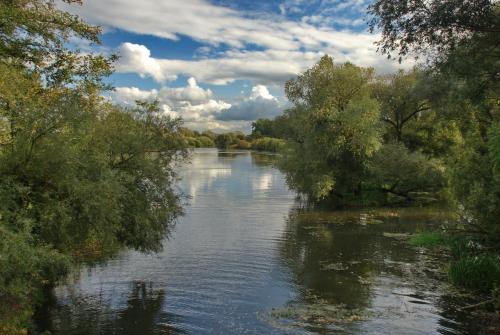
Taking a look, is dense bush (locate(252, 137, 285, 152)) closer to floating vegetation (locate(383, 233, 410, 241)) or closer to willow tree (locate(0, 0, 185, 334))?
floating vegetation (locate(383, 233, 410, 241))

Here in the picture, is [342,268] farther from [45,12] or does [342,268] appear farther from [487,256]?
[45,12]

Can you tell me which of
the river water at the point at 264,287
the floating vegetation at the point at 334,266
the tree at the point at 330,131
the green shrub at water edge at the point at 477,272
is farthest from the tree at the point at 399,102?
the green shrub at water edge at the point at 477,272

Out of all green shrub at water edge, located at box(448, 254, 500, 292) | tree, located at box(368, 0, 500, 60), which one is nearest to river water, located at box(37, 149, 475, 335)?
green shrub at water edge, located at box(448, 254, 500, 292)

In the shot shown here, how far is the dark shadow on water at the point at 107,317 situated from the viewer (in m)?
15.7

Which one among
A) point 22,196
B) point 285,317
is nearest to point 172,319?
point 285,317

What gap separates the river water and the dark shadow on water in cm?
4

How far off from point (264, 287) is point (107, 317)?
7008mm

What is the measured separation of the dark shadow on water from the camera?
15.7 metres

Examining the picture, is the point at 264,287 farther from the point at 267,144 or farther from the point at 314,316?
the point at 267,144

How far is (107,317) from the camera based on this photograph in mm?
16906

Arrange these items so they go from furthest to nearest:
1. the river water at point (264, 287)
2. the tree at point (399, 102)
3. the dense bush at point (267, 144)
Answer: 1. the dense bush at point (267, 144)
2. the tree at point (399, 102)
3. the river water at point (264, 287)

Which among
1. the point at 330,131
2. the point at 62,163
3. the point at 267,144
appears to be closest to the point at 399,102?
the point at 330,131

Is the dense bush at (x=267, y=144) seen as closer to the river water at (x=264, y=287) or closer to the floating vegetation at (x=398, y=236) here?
the floating vegetation at (x=398, y=236)

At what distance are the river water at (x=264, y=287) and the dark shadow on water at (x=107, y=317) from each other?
0.04m
